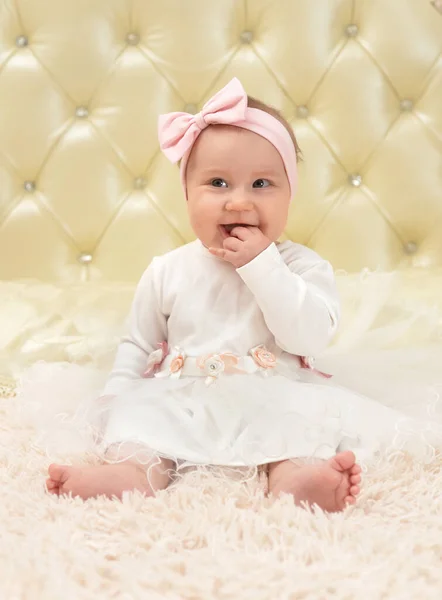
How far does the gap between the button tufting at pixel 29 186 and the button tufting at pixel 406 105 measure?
991 mm

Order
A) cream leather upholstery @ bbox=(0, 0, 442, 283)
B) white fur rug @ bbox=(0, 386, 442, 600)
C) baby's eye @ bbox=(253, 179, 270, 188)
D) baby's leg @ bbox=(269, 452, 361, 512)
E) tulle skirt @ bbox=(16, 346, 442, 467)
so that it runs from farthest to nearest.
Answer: cream leather upholstery @ bbox=(0, 0, 442, 283)
baby's eye @ bbox=(253, 179, 270, 188)
tulle skirt @ bbox=(16, 346, 442, 467)
baby's leg @ bbox=(269, 452, 361, 512)
white fur rug @ bbox=(0, 386, 442, 600)

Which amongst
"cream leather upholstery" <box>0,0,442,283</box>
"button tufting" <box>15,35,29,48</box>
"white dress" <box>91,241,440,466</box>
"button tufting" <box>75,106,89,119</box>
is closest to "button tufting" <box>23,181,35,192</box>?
"cream leather upholstery" <box>0,0,442,283</box>

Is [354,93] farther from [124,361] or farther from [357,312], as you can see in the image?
[124,361]

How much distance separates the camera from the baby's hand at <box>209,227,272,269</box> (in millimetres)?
1066

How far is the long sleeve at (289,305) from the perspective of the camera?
104 centimetres

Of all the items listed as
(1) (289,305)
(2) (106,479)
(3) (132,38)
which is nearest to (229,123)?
(1) (289,305)

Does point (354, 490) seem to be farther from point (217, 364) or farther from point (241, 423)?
point (217, 364)

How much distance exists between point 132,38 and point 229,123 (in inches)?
33.6

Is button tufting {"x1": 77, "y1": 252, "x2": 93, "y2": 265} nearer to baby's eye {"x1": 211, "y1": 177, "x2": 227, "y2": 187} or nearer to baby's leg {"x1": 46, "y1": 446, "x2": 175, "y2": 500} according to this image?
baby's eye {"x1": 211, "y1": 177, "x2": 227, "y2": 187}

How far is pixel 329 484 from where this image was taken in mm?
815

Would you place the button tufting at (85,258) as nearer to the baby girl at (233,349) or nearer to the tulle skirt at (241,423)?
the baby girl at (233,349)

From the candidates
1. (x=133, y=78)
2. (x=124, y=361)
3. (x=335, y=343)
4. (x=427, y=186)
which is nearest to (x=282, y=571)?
(x=124, y=361)

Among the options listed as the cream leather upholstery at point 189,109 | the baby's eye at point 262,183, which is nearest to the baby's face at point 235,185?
the baby's eye at point 262,183

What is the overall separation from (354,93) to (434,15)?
0.27 meters
